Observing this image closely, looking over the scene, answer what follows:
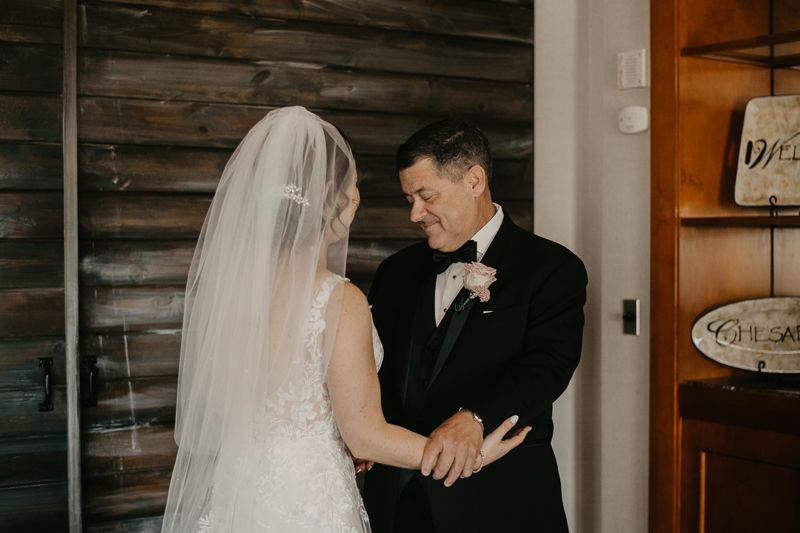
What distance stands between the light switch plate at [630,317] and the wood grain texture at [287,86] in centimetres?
96

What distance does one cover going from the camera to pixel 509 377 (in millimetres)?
1903

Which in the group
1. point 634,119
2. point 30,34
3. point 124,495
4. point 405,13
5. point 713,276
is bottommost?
point 124,495

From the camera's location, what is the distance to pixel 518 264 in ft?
6.76

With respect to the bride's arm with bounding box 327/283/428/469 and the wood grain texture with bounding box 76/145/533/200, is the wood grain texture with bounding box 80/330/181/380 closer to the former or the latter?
the wood grain texture with bounding box 76/145/533/200

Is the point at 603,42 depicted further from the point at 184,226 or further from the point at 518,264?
the point at 184,226

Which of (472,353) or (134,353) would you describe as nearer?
(472,353)

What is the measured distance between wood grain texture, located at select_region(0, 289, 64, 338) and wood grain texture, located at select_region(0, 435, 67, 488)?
37 centimetres

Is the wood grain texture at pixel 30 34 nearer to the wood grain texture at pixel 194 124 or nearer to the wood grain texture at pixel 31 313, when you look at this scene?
the wood grain texture at pixel 194 124

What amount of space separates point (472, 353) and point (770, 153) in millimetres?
1301

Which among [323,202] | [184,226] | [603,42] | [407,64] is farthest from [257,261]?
[603,42]

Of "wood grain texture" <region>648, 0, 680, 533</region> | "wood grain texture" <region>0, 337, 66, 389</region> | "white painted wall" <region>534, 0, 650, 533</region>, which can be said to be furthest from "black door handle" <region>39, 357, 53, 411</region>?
"wood grain texture" <region>648, 0, 680, 533</region>

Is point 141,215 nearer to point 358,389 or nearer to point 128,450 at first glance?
point 128,450

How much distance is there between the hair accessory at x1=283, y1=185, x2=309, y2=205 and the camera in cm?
158

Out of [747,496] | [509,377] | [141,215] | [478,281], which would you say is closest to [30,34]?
[141,215]
